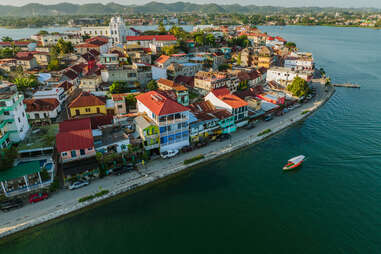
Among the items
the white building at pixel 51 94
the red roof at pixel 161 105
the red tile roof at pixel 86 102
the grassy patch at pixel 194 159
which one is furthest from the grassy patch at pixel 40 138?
the grassy patch at pixel 194 159

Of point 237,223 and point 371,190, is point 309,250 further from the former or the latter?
point 371,190

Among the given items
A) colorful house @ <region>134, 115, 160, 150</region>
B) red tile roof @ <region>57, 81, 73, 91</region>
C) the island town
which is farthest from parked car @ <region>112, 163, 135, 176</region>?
red tile roof @ <region>57, 81, 73, 91</region>

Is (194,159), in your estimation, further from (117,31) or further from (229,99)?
(117,31)

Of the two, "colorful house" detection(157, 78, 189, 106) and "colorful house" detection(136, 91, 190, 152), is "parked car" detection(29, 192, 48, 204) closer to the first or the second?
"colorful house" detection(136, 91, 190, 152)

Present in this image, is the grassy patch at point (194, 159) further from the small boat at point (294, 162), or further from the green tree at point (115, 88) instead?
the green tree at point (115, 88)

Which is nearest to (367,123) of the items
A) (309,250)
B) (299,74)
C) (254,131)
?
(299,74)

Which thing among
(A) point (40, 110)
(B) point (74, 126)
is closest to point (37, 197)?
(B) point (74, 126)
